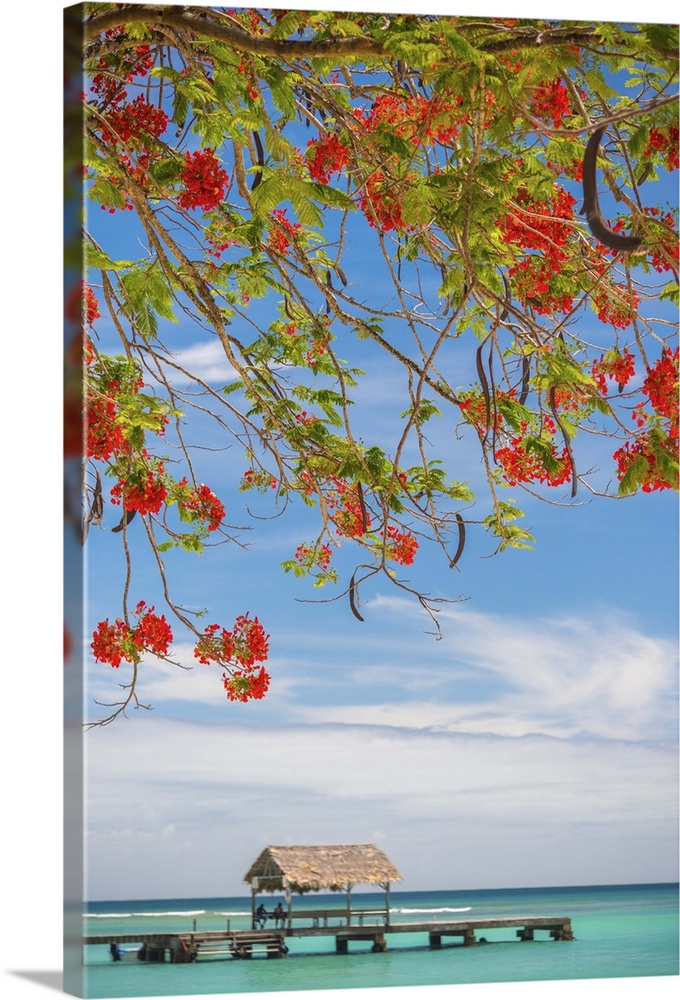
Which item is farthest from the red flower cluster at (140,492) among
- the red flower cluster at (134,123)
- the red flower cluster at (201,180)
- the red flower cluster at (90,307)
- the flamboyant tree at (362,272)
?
the red flower cluster at (134,123)

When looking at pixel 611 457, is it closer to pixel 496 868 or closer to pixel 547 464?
pixel 547 464

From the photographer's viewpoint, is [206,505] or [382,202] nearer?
[382,202]

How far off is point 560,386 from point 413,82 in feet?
2.83

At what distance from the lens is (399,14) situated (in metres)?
3.33

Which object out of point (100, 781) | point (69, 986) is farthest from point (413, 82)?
point (69, 986)

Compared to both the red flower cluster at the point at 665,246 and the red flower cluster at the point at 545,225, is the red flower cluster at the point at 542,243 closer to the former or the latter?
the red flower cluster at the point at 545,225

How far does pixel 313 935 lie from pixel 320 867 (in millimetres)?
199

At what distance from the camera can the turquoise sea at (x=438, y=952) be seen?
10.8 feet

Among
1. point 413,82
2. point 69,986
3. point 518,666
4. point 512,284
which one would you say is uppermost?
point 413,82

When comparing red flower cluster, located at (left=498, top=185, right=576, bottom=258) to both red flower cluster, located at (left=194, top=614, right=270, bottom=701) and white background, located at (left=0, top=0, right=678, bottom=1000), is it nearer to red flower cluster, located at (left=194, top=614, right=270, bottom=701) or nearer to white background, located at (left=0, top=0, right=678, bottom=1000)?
white background, located at (left=0, top=0, right=678, bottom=1000)

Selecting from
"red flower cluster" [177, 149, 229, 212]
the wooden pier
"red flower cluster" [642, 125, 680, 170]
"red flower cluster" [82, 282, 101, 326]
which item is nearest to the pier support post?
the wooden pier

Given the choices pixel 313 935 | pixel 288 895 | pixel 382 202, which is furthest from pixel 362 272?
pixel 313 935

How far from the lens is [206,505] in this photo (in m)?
3.64
